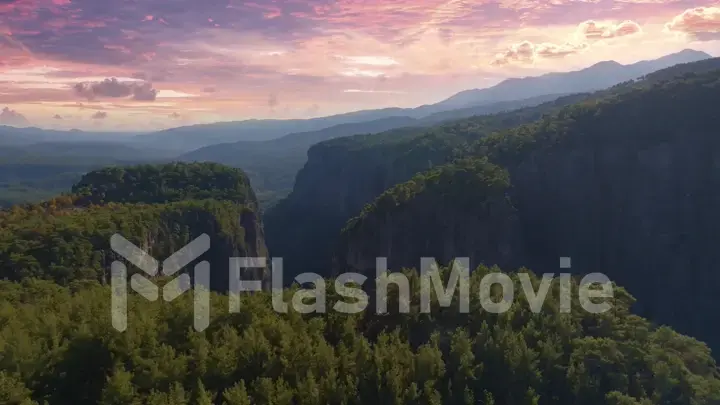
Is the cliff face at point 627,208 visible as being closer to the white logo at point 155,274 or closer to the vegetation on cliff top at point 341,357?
the white logo at point 155,274

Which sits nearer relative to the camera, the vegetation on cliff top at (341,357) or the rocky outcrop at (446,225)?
the vegetation on cliff top at (341,357)

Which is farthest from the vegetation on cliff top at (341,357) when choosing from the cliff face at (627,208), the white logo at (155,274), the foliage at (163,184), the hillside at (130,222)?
the foliage at (163,184)

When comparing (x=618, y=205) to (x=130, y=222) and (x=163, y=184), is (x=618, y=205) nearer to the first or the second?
(x=130, y=222)

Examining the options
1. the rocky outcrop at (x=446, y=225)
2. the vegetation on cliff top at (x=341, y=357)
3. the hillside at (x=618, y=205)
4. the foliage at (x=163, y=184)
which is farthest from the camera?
the foliage at (x=163, y=184)

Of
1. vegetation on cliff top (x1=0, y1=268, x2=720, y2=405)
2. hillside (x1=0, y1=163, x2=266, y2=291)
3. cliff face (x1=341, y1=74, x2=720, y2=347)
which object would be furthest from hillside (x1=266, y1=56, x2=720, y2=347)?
Answer: vegetation on cliff top (x1=0, y1=268, x2=720, y2=405)

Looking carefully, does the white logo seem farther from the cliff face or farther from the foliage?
the cliff face

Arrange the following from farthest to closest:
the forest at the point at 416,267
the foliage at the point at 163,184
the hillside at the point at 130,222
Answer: the foliage at the point at 163,184 < the hillside at the point at 130,222 < the forest at the point at 416,267

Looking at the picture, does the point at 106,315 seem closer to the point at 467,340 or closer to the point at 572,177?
the point at 467,340

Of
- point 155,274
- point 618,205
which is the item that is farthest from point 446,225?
point 155,274

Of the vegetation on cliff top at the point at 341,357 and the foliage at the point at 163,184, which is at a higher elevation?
the foliage at the point at 163,184
